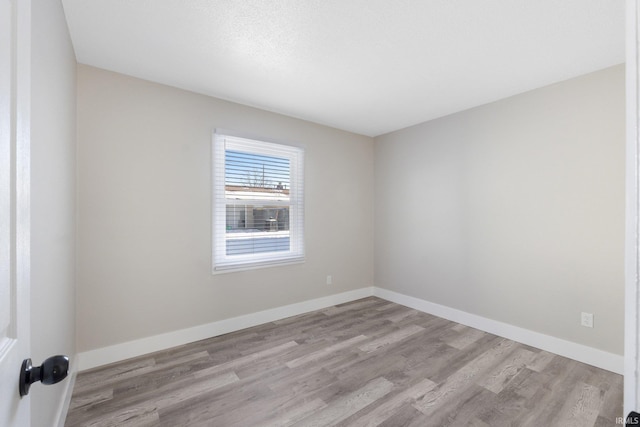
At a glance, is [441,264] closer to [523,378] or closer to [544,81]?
[523,378]

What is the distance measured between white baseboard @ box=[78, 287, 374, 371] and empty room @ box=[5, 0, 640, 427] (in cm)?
2

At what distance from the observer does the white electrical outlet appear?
2.40 metres

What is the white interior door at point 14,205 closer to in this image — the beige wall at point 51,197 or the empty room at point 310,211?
the empty room at point 310,211

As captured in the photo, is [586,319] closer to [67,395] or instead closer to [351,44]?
[351,44]

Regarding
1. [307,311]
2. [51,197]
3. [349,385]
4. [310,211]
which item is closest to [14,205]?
[51,197]

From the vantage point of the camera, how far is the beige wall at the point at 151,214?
7.63ft

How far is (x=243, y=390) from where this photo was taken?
205 centimetres

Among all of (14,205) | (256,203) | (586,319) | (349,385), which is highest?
(256,203)

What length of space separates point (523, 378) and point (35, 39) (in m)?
3.58

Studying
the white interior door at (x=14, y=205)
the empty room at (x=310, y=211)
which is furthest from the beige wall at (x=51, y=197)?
the white interior door at (x=14, y=205)

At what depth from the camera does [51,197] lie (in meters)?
1.46

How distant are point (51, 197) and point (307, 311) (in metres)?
2.84

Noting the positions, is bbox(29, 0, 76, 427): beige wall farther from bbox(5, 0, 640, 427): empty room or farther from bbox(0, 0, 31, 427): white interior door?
bbox(0, 0, 31, 427): white interior door

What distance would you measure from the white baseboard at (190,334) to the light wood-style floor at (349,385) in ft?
0.31
